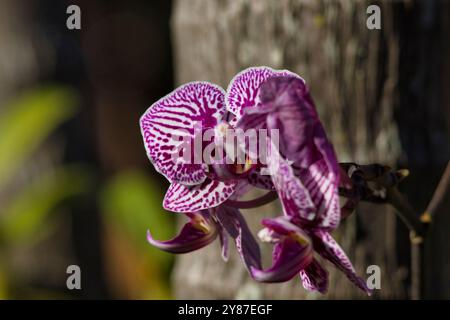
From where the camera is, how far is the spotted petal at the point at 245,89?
0.62m

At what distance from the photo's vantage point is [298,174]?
1.86 feet

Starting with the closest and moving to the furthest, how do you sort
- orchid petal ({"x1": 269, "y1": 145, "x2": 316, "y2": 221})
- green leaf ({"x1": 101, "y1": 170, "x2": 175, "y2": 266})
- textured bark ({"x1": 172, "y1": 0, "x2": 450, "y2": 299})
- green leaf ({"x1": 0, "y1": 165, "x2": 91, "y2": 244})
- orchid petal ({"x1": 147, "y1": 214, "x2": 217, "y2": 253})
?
orchid petal ({"x1": 269, "y1": 145, "x2": 316, "y2": 221}) < orchid petal ({"x1": 147, "y1": 214, "x2": 217, "y2": 253}) < textured bark ({"x1": 172, "y1": 0, "x2": 450, "y2": 299}) < green leaf ({"x1": 0, "y1": 165, "x2": 91, "y2": 244}) < green leaf ({"x1": 101, "y1": 170, "x2": 175, "y2": 266})

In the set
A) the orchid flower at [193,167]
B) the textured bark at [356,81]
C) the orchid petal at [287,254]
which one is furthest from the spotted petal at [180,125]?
the textured bark at [356,81]

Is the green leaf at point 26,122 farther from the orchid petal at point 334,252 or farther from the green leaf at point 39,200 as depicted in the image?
Answer: the orchid petal at point 334,252

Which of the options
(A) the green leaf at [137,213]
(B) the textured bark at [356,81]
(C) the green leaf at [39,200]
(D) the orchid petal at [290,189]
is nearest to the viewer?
(D) the orchid petal at [290,189]

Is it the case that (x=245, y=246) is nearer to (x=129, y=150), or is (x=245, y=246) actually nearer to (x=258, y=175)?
(x=258, y=175)

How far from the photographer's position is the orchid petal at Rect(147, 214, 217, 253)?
65cm

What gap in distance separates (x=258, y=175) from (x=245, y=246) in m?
0.07

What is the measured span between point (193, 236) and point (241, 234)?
5 cm

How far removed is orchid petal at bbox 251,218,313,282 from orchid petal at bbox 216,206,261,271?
3 centimetres

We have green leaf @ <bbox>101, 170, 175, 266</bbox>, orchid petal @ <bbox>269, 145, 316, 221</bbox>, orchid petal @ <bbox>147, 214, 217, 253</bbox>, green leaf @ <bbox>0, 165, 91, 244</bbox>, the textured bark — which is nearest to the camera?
orchid petal @ <bbox>269, 145, 316, 221</bbox>

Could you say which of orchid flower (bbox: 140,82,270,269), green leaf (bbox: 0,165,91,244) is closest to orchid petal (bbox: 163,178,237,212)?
orchid flower (bbox: 140,82,270,269)

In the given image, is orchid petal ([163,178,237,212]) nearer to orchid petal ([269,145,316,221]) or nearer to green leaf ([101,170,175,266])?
orchid petal ([269,145,316,221])

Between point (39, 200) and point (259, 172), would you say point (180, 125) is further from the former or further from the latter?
point (39, 200)
